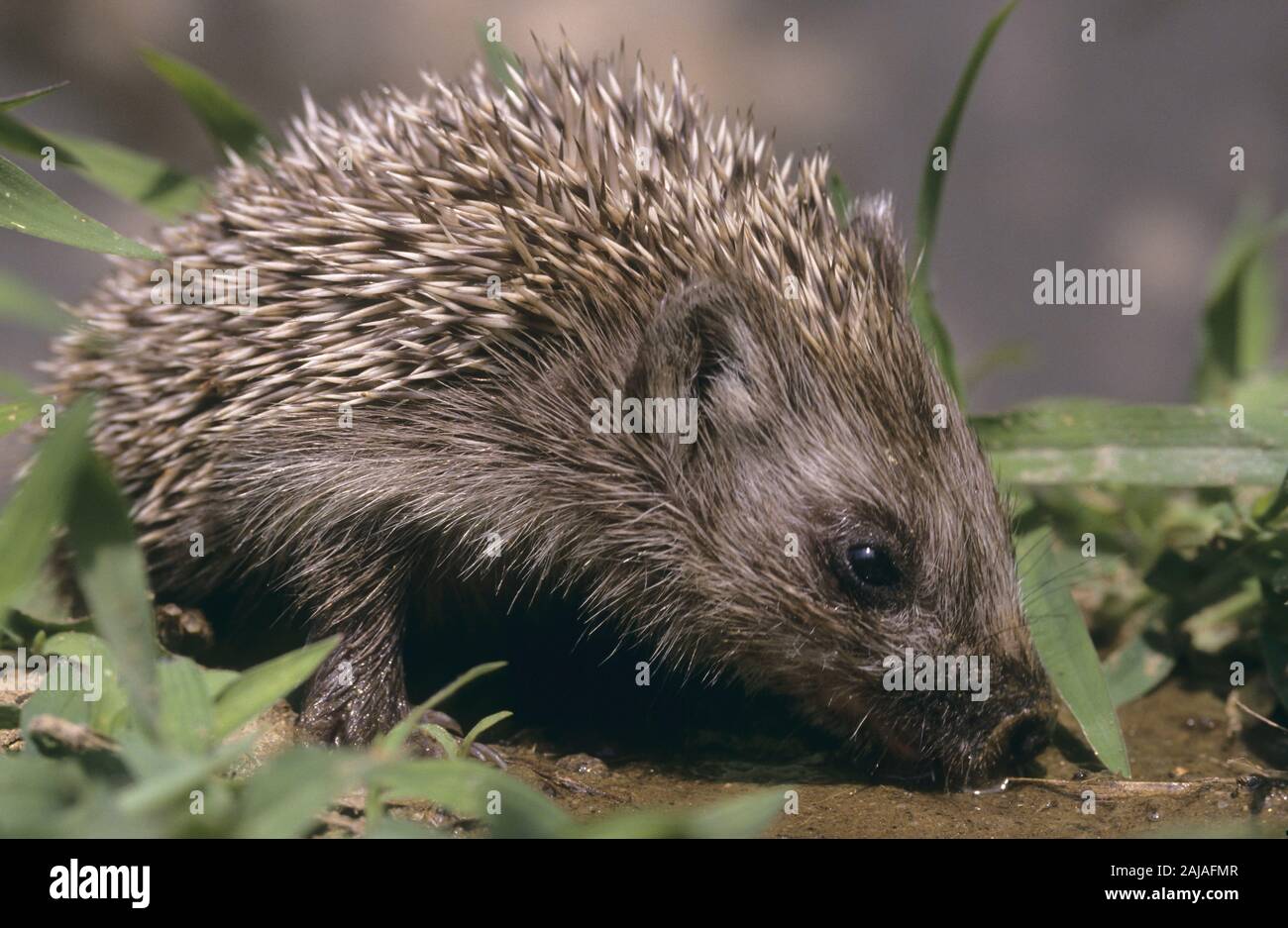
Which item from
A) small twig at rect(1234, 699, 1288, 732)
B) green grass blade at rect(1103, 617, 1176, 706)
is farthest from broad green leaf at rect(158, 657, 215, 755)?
green grass blade at rect(1103, 617, 1176, 706)

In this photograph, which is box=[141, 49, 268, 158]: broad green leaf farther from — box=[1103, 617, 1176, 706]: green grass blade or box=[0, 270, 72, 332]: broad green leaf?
box=[1103, 617, 1176, 706]: green grass blade

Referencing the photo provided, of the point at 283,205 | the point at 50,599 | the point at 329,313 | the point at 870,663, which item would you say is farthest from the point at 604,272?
the point at 50,599

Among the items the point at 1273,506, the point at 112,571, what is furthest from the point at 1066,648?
the point at 112,571

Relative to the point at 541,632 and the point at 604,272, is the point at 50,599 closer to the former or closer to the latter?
the point at 541,632

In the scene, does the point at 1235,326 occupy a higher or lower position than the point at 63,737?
higher

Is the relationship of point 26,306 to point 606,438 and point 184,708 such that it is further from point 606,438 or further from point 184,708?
point 184,708
